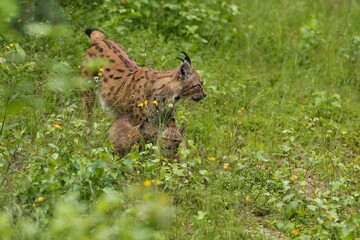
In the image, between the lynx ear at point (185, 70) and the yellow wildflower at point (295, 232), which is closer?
the yellow wildflower at point (295, 232)

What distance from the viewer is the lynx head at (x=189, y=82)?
24.4 feet

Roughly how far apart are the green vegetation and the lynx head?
0.24m

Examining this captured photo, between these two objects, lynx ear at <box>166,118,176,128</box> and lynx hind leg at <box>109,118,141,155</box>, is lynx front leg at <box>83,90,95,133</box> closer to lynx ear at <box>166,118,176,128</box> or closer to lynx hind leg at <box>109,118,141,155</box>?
lynx hind leg at <box>109,118,141,155</box>

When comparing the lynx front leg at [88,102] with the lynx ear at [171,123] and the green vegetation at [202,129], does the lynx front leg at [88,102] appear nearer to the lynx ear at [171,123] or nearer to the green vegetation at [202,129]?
the green vegetation at [202,129]

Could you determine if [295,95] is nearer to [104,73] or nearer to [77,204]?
[104,73]

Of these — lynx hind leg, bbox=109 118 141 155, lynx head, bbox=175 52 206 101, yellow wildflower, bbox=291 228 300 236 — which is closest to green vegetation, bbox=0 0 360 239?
yellow wildflower, bbox=291 228 300 236

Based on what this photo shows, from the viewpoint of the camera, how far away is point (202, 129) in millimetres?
7832

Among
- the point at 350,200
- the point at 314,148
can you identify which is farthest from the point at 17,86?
the point at 314,148

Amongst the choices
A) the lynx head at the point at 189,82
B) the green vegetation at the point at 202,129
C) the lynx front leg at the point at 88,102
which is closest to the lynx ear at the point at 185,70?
the lynx head at the point at 189,82

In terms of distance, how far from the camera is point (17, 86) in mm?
4809

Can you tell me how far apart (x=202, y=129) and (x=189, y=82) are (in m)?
0.54

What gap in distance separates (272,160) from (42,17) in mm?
2444

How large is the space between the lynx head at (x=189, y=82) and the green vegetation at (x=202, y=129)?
0.24 meters

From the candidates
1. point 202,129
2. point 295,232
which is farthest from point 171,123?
point 295,232
